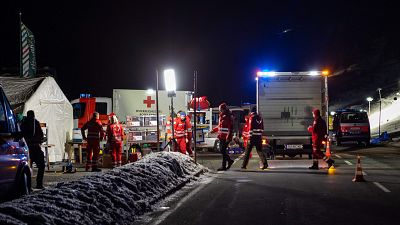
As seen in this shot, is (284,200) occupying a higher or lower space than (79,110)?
lower

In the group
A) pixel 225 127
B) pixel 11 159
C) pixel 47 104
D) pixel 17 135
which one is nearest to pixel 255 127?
pixel 225 127

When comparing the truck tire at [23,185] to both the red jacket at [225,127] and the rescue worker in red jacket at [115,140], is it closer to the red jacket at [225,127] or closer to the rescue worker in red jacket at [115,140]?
the red jacket at [225,127]

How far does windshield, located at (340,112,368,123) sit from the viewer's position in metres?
36.8

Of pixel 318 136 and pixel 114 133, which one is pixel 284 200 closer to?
pixel 318 136

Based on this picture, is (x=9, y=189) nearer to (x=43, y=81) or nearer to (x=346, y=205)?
(x=346, y=205)

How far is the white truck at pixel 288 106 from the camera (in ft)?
66.2

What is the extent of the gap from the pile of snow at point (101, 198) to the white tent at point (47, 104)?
328 inches

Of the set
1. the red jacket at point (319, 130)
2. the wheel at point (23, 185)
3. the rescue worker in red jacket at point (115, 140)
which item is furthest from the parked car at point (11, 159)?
the red jacket at point (319, 130)

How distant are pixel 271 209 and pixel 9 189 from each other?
4173 mm

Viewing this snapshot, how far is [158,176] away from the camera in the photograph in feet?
38.4

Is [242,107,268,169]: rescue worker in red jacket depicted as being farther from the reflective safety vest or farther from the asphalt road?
the asphalt road

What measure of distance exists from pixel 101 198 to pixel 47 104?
44.2ft

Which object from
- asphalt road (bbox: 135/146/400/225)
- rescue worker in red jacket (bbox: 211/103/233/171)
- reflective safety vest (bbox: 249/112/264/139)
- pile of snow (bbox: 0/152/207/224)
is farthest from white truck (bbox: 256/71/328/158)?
pile of snow (bbox: 0/152/207/224)

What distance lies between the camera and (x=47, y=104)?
21031mm
